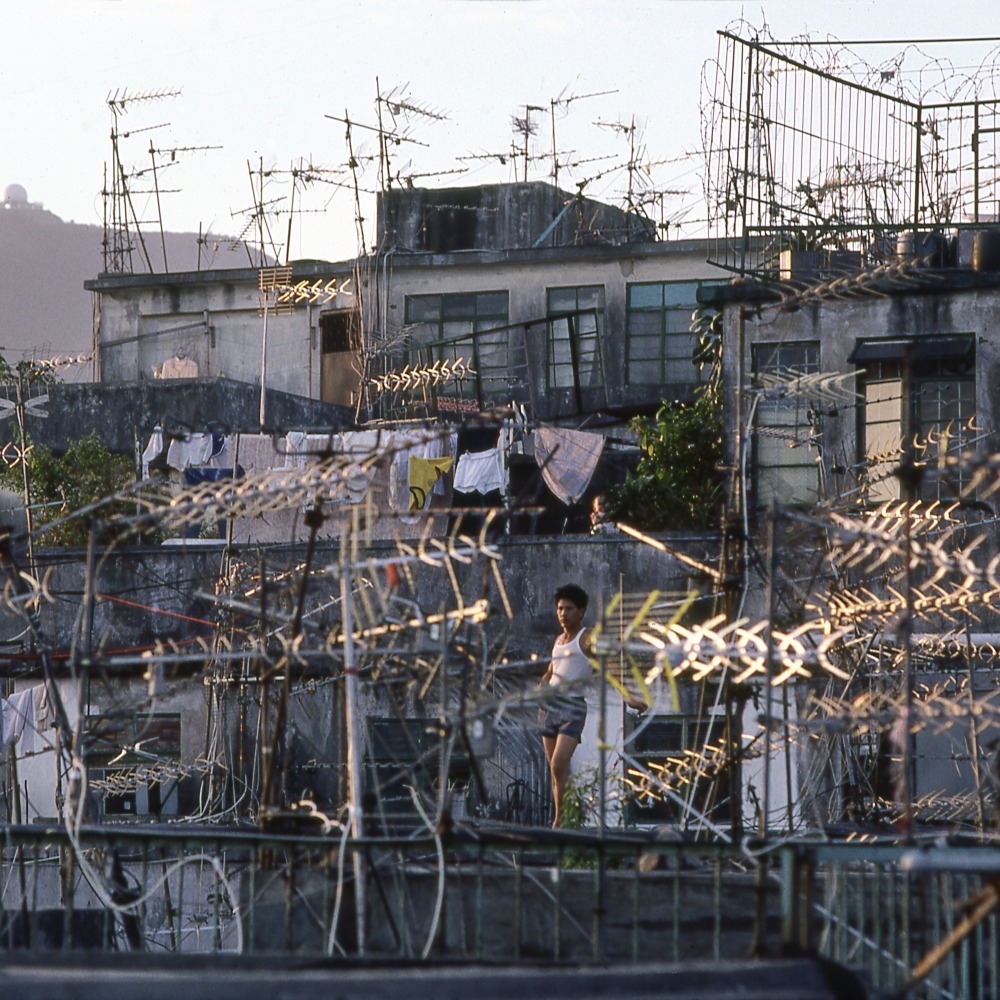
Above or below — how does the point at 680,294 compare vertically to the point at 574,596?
above

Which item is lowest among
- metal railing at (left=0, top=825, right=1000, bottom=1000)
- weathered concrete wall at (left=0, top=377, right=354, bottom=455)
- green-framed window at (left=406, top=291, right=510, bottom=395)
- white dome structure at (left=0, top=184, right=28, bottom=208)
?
metal railing at (left=0, top=825, right=1000, bottom=1000)

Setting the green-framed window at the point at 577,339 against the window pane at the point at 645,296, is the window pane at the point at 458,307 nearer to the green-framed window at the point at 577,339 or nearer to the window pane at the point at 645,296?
the green-framed window at the point at 577,339

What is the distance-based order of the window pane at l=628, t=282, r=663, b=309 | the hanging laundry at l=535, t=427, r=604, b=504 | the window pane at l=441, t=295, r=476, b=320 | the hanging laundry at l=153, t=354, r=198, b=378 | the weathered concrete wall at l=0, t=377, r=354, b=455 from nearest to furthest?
the hanging laundry at l=535, t=427, r=604, b=504
the weathered concrete wall at l=0, t=377, r=354, b=455
the window pane at l=628, t=282, r=663, b=309
the window pane at l=441, t=295, r=476, b=320
the hanging laundry at l=153, t=354, r=198, b=378

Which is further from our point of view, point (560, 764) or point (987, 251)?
point (987, 251)

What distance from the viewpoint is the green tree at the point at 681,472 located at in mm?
20859

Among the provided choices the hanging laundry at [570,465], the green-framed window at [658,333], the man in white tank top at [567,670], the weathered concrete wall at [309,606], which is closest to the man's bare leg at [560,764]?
the man in white tank top at [567,670]

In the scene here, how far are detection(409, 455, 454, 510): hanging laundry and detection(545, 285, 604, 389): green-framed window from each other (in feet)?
21.5

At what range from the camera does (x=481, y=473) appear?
77.1 feet

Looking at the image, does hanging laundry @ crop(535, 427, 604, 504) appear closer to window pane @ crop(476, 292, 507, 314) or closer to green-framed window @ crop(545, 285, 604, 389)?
green-framed window @ crop(545, 285, 604, 389)

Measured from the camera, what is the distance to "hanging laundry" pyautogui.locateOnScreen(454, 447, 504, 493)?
76.7 ft

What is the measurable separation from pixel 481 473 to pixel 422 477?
2.89ft

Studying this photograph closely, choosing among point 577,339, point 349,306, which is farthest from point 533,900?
point 349,306

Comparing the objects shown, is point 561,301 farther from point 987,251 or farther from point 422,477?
point 987,251

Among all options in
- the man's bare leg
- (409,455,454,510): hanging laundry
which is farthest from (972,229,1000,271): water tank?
the man's bare leg
